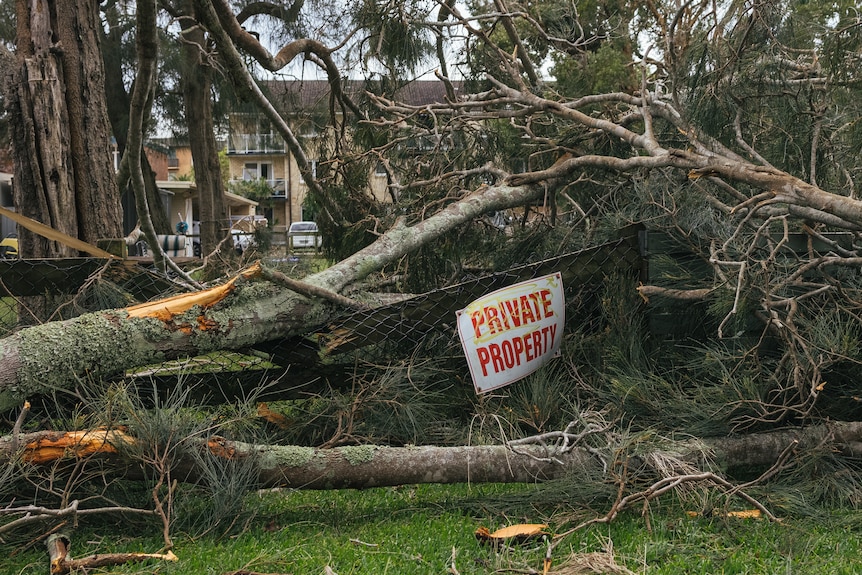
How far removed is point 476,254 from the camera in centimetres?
467

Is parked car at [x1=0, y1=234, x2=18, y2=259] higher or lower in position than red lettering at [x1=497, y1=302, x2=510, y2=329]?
lower

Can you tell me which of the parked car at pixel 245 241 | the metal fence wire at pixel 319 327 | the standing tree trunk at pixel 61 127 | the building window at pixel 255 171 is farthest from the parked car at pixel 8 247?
the building window at pixel 255 171

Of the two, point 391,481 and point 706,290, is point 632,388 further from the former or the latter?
point 391,481

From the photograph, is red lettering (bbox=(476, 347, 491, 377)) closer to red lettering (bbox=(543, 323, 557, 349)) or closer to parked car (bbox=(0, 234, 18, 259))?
red lettering (bbox=(543, 323, 557, 349))

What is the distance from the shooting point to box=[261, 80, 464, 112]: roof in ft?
20.3

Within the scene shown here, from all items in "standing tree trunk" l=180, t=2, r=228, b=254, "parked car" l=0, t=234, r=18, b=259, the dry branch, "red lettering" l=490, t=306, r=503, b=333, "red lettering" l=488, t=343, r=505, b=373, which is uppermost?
"standing tree trunk" l=180, t=2, r=228, b=254

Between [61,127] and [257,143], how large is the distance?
10078 mm

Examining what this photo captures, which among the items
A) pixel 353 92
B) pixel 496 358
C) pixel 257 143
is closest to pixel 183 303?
pixel 496 358

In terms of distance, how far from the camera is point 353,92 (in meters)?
6.39

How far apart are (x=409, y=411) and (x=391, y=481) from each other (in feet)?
1.39

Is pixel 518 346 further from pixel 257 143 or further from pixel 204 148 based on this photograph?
pixel 257 143

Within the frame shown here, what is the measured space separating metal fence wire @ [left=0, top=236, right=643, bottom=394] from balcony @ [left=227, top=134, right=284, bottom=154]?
1049 centimetres

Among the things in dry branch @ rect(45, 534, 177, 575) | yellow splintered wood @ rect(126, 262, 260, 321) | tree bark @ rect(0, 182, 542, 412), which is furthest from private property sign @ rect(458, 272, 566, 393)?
dry branch @ rect(45, 534, 177, 575)

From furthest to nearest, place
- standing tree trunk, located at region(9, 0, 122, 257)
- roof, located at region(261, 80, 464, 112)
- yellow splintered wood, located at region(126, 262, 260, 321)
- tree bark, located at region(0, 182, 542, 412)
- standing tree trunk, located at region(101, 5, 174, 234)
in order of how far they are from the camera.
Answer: standing tree trunk, located at region(101, 5, 174, 234) → roof, located at region(261, 80, 464, 112) → standing tree trunk, located at region(9, 0, 122, 257) → yellow splintered wood, located at region(126, 262, 260, 321) → tree bark, located at region(0, 182, 542, 412)
